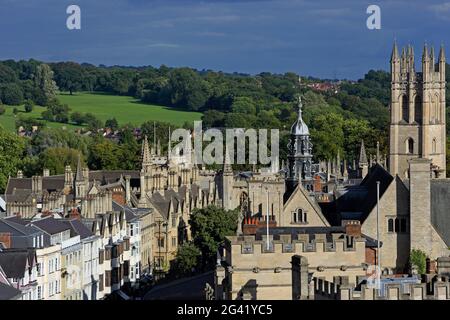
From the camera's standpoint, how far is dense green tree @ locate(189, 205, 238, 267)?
276 ft

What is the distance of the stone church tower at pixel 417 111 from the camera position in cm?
11950

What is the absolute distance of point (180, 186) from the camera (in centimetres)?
11131

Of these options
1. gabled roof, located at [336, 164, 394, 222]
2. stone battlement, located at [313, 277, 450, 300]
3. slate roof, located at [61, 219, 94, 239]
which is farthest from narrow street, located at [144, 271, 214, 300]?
stone battlement, located at [313, 277, 450, 300]

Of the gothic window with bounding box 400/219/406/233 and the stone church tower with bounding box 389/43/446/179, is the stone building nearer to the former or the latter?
the gothic window with bounding box 400/219/406/233

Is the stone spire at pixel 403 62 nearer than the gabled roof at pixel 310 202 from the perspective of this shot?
No

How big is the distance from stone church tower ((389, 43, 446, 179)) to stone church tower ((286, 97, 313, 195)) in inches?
1340

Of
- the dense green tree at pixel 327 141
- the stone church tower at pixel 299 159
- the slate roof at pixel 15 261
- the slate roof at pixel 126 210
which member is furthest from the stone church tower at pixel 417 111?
the slate roof at pixel 15 261

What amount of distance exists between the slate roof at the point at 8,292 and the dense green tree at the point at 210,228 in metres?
31.7

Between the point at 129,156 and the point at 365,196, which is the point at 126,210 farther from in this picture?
the point at 129,156

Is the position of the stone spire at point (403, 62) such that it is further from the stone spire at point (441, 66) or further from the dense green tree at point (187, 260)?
the dense green tree at point (187, 260)

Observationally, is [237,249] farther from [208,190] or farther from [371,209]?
[208,190]

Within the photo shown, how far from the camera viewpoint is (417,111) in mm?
121125

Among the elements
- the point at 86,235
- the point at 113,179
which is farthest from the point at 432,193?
the point at 113,179
